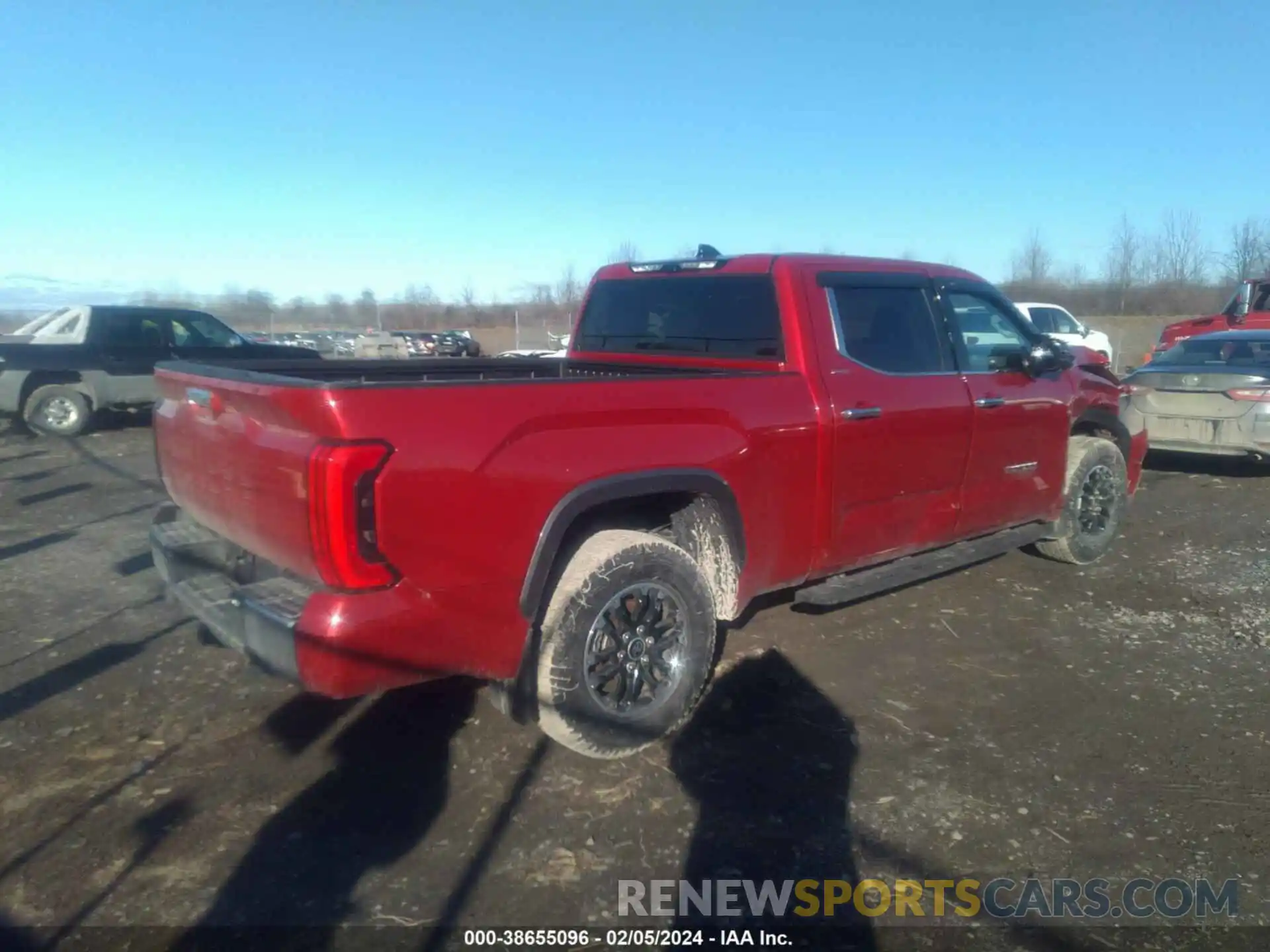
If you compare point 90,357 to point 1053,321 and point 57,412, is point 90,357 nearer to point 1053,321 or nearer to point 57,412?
point 57,412

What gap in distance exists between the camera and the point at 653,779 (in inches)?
142

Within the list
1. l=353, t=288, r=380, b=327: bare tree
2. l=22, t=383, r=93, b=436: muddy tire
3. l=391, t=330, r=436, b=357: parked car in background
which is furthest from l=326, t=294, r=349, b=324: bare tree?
l=22, t=383, r=93, b=436: muddy tire

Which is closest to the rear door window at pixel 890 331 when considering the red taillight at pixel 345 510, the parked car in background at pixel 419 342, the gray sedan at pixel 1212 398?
the red taillight at pixel 345 510

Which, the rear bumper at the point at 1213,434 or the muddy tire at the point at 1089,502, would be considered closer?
the muddy tire at the point at 1089,502

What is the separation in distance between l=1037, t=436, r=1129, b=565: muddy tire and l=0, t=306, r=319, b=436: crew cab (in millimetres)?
10564

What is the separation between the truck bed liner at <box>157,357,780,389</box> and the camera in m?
4.34

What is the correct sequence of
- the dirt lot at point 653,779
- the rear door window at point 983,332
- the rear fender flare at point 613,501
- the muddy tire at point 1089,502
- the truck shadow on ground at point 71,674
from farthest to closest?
the muddy tire at point 1089,502 < the rear door window at point 983,332 < the truck shadow on ground at point 71,674 < the rear fender flare at point 613,501 < the dirt lot at point 653,779

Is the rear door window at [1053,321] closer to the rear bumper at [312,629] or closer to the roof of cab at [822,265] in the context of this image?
the roof of cab at [822,265]

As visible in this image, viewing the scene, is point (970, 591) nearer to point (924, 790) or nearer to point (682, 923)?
point (924, 790)

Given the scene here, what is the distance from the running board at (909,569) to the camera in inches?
174

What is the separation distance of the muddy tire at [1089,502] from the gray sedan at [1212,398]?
9.15 feet

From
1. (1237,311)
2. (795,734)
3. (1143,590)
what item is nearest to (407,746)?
(795,734)

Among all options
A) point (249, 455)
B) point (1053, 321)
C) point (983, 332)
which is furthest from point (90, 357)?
point (1053, 321)

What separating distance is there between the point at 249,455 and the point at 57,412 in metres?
10.9
